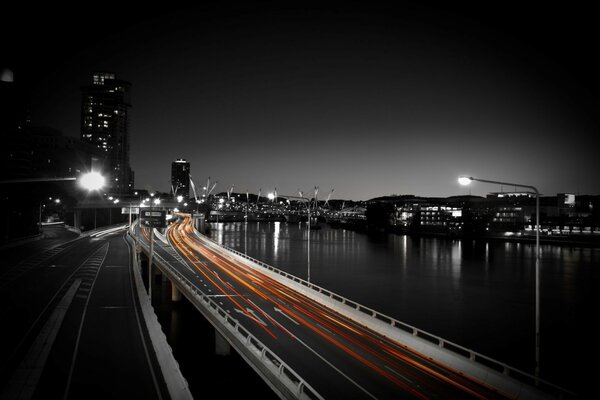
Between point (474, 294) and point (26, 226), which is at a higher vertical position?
point (26, 226)

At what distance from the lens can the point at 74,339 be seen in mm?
21234

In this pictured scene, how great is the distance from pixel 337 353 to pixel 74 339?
12.4 meters

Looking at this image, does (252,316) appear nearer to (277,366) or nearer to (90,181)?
(277,366)

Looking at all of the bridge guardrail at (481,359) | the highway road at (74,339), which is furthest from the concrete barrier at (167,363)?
the bridge guardrail at (481,359)

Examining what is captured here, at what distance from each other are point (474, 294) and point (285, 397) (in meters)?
47.3

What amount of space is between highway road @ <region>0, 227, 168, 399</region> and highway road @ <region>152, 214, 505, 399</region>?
5943mm

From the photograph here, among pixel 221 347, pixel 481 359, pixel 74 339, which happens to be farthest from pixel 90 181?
pixel 481 359

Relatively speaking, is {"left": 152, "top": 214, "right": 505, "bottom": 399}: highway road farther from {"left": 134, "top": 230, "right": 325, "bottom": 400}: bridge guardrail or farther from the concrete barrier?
the concrete barrier

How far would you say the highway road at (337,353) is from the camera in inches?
648

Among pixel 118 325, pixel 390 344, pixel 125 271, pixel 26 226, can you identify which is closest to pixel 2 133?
pixel 26 226

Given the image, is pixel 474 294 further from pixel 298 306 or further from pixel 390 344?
pixel 390 344

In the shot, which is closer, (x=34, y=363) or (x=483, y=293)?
(x=34, y=363)

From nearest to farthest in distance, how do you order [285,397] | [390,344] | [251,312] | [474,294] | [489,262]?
[285,397], [390,344], [251,312], [474,294], [489,262]

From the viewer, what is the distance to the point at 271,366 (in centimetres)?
1691
